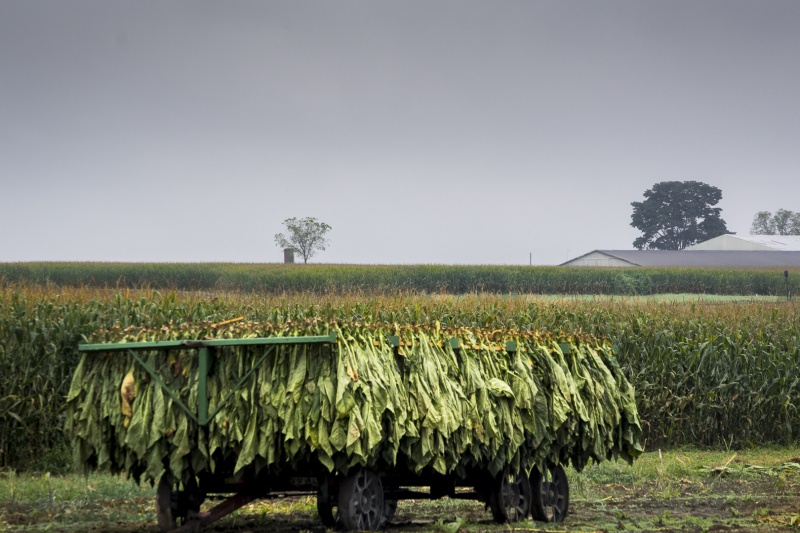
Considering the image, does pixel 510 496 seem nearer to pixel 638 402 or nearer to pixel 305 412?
pixel 305 412

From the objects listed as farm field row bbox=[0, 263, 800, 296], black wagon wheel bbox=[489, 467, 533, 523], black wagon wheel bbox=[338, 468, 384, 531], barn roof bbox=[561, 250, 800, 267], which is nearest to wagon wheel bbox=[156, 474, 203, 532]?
black wagon wheel bbox=[338, 468, 384, 531]

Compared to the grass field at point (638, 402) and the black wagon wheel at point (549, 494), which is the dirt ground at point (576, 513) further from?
the black wagon wheel at point (549, 494)

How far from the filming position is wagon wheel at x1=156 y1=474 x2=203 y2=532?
10133 mm

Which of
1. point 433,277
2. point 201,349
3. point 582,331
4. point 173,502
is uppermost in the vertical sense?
point 433,277

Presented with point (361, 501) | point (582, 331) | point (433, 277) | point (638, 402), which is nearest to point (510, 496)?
point (361, 501)

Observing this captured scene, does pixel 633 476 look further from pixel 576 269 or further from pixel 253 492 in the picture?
pixel 576 269

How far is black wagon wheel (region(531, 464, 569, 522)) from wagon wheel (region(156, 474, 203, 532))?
3.94 metres

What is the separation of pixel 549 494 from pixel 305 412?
3911 millimetres

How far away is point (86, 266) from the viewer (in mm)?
62312

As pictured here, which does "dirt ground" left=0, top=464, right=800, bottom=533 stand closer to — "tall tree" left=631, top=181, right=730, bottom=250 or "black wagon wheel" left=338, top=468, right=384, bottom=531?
"black wagon wheel" left=338, top=468, right=384, bottom=531

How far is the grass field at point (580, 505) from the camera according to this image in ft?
38.4

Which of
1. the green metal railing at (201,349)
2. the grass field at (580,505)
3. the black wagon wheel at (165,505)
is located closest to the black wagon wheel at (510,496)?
the grass field at (580,505)

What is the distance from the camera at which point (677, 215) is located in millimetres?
112000

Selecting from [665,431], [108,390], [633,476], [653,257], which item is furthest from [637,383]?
[653,257]
